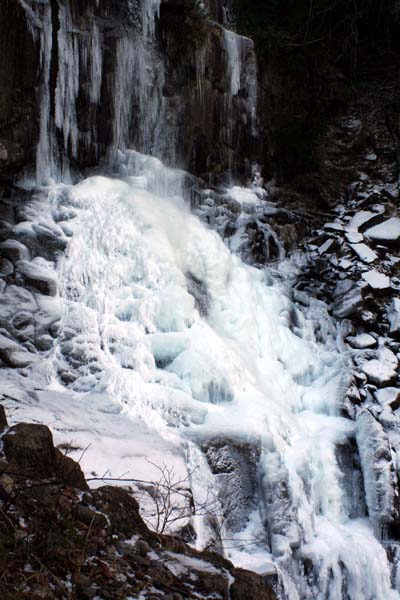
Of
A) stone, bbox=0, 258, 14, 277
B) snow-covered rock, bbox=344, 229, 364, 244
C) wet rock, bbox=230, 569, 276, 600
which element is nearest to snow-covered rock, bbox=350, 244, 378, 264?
snow-covered rock, bbox=344, 229, 364, 244

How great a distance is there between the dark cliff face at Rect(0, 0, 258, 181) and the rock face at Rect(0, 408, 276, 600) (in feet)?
18.0

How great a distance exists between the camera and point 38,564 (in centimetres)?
234

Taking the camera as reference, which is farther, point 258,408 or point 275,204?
point 275,204

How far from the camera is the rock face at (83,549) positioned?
7.63 feet

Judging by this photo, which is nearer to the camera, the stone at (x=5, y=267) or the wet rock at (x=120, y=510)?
the wet rock at (x=120, y=510)

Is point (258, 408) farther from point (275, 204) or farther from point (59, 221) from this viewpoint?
point (275, 204)

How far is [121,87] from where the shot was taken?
9.21 meters

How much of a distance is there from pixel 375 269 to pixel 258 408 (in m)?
4.05

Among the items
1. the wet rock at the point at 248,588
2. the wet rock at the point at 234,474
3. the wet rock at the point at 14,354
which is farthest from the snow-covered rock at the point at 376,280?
the wet rock at the point at 248,588

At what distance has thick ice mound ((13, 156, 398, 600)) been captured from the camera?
5.05m

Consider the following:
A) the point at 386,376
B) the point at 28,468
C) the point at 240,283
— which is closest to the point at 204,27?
the point at 240,283

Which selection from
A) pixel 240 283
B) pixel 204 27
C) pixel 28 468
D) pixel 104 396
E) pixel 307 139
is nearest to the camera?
pixel 28 468

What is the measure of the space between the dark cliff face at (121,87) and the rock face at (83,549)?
216 inches

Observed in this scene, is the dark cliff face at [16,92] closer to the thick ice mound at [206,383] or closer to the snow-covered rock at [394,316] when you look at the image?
the thick ice mound at [206,383]
